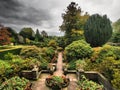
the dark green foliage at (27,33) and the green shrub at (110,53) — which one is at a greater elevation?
the dark green foliage at (27,33)

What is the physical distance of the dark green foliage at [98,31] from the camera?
2708 centimetres

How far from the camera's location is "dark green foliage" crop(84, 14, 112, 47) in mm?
27078

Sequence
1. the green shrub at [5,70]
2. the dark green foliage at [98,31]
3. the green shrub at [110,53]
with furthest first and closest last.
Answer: the dark green foliage at [98,31] → the green shrub at [110,53] → the green shrub at [5,70]

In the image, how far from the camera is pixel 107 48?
57.8 feet

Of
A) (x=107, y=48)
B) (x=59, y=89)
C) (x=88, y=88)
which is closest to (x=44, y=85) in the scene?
(x=59, y=89)

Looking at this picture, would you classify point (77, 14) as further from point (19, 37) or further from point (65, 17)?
point (19, 37)

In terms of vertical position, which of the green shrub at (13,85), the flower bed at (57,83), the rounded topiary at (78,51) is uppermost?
the rounded topiary at (78,51)

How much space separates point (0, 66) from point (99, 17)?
20937 millimetres

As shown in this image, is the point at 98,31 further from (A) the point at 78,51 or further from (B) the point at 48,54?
(A) the point at 78,51

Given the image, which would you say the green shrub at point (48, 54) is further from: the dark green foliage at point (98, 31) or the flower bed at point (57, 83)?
the flower bed at point (57, 83)

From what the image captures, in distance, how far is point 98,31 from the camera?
2711 cm

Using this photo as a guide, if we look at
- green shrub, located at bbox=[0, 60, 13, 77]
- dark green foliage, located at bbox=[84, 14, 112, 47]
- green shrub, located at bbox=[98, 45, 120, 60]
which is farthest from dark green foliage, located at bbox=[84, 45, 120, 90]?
dark green foliage, located at bbox=[84, 14, 112, 47]

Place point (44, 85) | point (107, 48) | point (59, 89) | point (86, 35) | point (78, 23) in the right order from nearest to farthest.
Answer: point (59, 89), point (44, 85), point (107, 48), point (86, 35), point (78, 23)

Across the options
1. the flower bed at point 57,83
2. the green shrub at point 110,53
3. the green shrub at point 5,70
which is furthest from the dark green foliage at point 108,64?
the green shrub at point 5,70
